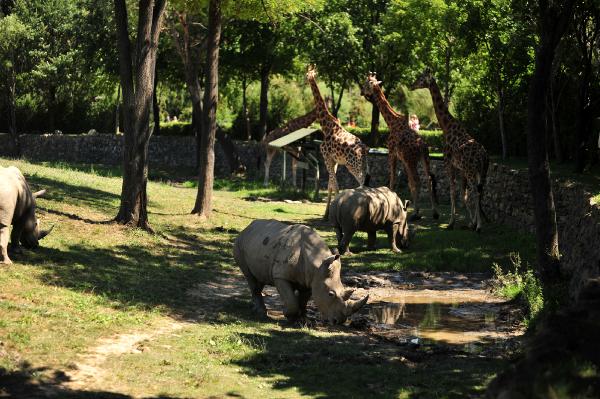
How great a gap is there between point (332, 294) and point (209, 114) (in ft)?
42.2

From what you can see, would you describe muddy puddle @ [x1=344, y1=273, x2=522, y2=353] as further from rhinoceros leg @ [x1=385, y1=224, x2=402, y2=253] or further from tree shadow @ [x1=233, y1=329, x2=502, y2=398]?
rhinoceros leg @ [x1=385, y1=224, x2=402, y2=253]

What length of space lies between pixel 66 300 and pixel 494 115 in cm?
2548

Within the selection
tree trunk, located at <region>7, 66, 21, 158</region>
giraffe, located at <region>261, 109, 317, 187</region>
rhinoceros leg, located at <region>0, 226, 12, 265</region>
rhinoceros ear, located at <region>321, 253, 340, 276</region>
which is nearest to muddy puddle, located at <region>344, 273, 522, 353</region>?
rhinoceros ear, located at <region>321, 253, 340, 276</region>

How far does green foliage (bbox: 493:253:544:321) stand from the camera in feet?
46.1

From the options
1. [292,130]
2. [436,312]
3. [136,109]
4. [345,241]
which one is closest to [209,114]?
[136,109]

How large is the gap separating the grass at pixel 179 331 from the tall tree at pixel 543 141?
3330 millimetres

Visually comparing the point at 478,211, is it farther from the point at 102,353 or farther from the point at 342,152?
the point at 102,353

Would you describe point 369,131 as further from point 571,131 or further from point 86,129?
point 86,129

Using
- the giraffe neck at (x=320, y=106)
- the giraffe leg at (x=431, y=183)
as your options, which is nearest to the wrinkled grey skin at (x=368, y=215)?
the giraffe leg at (x=431, y=183)

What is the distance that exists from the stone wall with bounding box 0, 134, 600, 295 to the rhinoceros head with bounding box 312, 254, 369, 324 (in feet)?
11.1

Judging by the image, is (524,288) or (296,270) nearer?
(296,270)

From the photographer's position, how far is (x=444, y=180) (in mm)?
34125

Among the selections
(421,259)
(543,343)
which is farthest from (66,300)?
(421,259)

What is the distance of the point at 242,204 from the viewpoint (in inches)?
1208
